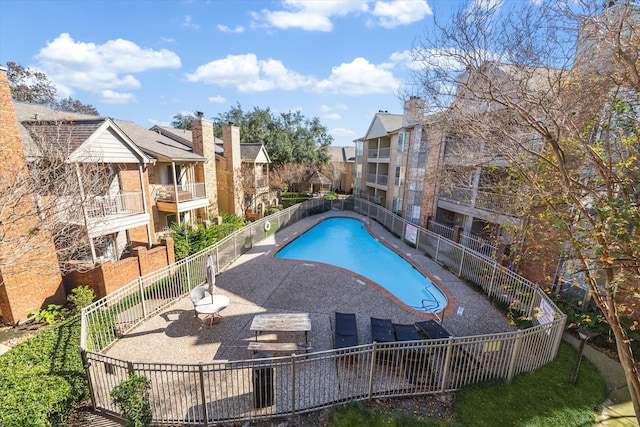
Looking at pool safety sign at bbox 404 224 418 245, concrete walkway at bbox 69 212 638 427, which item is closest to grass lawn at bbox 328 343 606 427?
concrete walkway at bbox 69 212 638 427

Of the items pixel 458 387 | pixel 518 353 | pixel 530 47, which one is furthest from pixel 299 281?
pixel 530 47

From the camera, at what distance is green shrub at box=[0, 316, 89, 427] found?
4.77 meters

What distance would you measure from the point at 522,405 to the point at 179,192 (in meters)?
18.0

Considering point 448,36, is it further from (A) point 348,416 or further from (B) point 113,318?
(B) point 113,318

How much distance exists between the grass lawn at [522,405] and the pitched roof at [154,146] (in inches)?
602

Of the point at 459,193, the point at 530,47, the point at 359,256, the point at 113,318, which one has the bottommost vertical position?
the point at 359,256

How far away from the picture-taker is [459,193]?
18.3m

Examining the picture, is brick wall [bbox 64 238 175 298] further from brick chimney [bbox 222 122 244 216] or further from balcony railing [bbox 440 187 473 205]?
balcony railing [bbox 440 187 473 205]

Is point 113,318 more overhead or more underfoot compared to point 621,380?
more overhead

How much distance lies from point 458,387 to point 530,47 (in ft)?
27.1

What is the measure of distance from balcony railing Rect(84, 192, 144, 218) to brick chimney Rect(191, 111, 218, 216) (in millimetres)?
6091

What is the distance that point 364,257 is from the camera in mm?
18297

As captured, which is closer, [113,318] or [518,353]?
[518,353]

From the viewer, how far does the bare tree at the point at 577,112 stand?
431 centimetres
